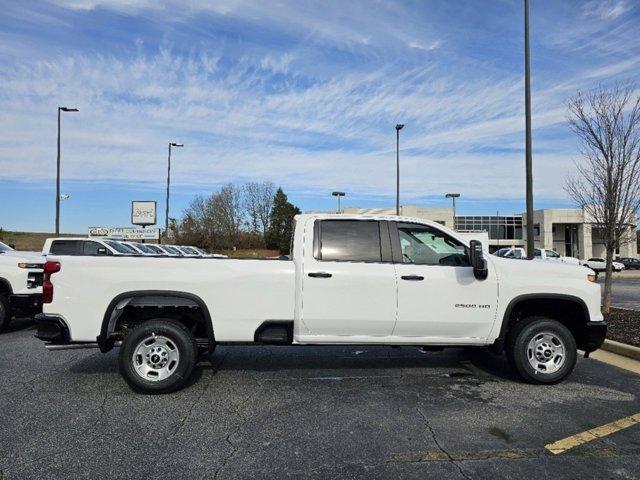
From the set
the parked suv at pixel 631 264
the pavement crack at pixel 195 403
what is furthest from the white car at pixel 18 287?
the parked suv at pixel 631 264

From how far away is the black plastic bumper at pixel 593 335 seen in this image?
17.9 ft

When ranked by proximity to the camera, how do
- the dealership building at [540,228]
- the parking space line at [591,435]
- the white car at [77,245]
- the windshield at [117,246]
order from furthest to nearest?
the dealership building at [540,228]
the windshield at [117,246]
the white car at [77,245]
the parking space line at [591,435]

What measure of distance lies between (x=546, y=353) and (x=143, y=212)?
4215 centimetres

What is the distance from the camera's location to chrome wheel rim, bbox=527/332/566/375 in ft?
17.8

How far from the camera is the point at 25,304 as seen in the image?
8539 mm

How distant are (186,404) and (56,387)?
167 centimetres

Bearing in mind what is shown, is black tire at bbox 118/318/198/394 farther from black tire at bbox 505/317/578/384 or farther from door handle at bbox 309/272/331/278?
black tire at bbox 505/317/578/384

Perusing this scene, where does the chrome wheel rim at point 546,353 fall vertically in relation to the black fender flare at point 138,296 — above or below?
below

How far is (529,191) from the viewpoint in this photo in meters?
11.0

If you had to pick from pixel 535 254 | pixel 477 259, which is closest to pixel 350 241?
pixel 477 259

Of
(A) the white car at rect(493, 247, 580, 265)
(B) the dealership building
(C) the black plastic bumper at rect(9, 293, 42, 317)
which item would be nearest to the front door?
(C) the black plastic bumper at rect(9, 293, 42, 317)

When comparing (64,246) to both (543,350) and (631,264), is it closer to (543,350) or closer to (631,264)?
(543,350)

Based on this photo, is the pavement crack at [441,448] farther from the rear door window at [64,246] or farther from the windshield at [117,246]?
the rear door window at [64,246]

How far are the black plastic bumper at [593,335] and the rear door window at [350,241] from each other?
2553 mm
